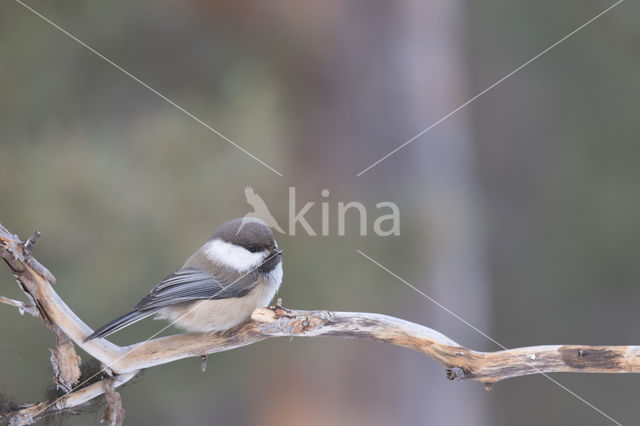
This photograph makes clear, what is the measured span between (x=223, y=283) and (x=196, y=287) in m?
0.13

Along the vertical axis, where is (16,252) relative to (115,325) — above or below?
above

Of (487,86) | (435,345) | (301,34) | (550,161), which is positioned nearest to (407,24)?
(301,34)

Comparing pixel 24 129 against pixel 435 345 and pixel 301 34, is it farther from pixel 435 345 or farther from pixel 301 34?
pixel 435 345

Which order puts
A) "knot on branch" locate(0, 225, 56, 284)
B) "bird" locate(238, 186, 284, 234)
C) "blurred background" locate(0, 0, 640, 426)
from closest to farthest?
"knot on branch" locate(0, 225, 56, 284), "bird" locate(238, 186, 284, 234), "blurred background" locate(0, 0, 640, 426)

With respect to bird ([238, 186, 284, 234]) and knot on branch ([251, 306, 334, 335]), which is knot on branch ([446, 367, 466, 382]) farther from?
bird ([238, 186, 284, 234])

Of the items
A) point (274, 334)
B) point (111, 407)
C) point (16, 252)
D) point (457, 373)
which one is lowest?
point (111, 407)

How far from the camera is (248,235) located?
3104 mm

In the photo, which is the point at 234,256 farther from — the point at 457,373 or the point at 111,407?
the point at 457,373

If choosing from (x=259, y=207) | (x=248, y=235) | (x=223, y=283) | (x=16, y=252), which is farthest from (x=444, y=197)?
(x=16, y=252)

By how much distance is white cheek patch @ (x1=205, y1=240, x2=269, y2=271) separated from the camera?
3113 mm

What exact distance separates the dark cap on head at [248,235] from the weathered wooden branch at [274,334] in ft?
1.43

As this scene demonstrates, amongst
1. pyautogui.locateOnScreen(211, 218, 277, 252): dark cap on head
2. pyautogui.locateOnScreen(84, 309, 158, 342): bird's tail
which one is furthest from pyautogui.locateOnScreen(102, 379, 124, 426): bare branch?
pyautogui.locateOnScreen(211, 218, 277, 252): dark cap on head

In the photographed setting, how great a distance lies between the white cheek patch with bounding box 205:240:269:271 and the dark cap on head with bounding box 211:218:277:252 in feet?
0.08

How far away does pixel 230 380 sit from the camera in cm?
568
